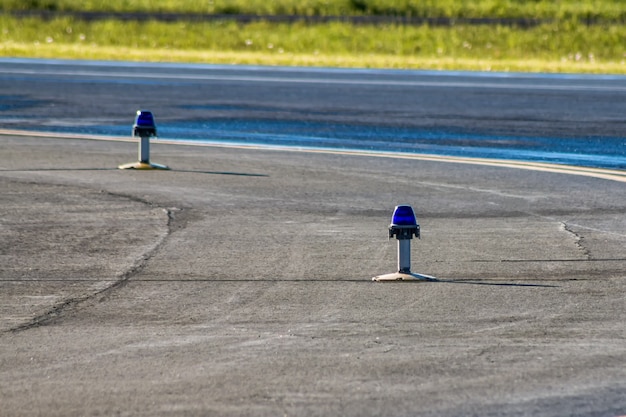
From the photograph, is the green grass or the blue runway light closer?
the blue runway light

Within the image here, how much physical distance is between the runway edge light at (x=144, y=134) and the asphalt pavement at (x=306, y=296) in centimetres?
50

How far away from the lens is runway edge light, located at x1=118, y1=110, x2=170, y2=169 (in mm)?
14906

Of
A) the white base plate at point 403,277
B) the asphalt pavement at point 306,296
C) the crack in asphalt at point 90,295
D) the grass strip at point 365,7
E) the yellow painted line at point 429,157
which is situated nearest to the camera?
the asphalt pavement at point 306,296

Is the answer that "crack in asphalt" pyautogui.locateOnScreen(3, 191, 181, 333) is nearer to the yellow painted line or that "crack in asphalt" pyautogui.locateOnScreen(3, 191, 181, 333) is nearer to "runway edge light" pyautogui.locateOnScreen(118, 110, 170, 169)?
"runway edge light" pyautogui.locateOnScreen(118, 110, 170, 169)

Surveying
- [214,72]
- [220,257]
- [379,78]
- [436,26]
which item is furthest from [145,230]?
[436,26]

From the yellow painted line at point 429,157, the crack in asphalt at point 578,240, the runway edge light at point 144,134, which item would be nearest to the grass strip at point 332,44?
the yellow painted line at point 429,157

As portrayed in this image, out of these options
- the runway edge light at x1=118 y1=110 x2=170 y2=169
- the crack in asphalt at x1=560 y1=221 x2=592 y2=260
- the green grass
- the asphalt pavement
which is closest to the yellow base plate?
the runway edge light at x1=118 y1=110 x2=170 y2=169

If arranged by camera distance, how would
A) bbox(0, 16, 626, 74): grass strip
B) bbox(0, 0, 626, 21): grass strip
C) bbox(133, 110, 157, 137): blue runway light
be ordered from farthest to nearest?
1. bbox(0, 0, 626, 21): grass strip
2. bbox(0, 16, 626, 74): grass strip
3. bbox(133, 110, 157, 137): blue runway light

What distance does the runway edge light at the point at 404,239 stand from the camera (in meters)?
8.95

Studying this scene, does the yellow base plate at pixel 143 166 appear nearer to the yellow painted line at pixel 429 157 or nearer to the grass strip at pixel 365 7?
the yellow painted line at pixel 429 157

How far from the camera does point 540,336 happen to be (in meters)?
7.21

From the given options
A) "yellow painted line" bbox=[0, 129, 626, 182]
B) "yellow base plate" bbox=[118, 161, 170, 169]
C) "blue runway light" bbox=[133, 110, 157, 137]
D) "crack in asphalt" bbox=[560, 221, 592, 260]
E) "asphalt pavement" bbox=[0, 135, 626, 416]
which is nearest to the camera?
"asphalt pavement" bbox=[0, 135, 626, 416]

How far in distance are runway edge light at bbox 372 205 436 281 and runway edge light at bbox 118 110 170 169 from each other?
630 centimetres

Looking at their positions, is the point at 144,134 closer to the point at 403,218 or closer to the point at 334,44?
the point at 403,218
